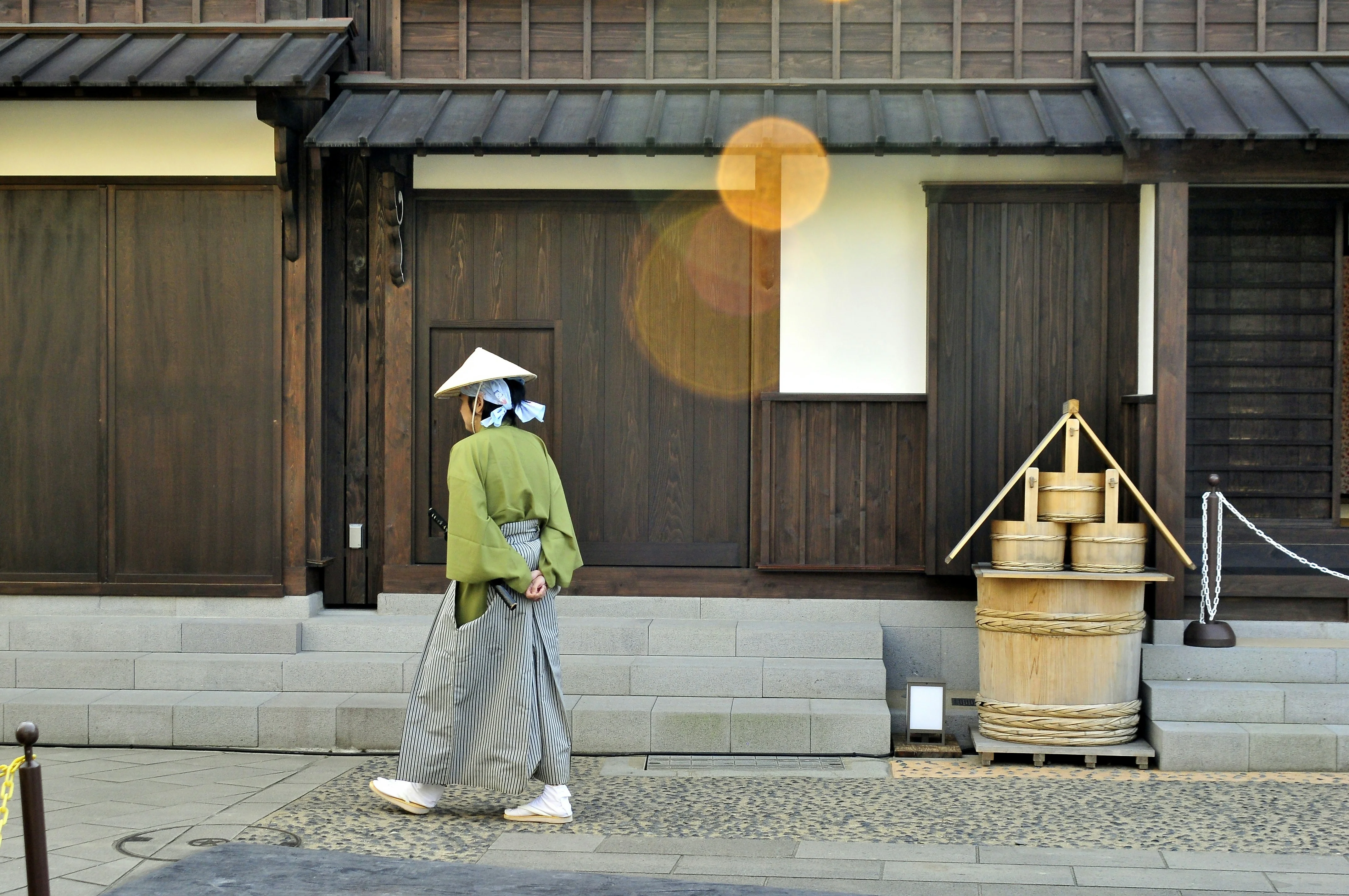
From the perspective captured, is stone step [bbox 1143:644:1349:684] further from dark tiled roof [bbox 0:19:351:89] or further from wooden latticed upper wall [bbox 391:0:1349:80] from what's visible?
dark tiled roof [bbox 0:19:351:89]

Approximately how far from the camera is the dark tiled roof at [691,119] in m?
8.04

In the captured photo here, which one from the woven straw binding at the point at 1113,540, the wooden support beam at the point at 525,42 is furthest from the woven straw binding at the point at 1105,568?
the wooden support beam at the point at 525,42

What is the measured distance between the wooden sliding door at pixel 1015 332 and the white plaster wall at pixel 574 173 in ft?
4.98

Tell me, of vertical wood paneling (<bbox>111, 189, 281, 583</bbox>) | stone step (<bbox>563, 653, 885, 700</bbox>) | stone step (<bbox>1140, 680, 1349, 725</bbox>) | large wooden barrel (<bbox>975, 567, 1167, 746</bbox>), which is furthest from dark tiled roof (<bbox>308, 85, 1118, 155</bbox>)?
stone step (<bbox>1140, 680, 1349, 725</bbox>)

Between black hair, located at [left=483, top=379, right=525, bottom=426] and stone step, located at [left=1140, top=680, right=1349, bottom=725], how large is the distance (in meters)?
3.96

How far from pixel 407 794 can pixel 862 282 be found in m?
4.41

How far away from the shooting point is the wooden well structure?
741cm

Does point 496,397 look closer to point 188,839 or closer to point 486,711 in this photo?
point 486,711

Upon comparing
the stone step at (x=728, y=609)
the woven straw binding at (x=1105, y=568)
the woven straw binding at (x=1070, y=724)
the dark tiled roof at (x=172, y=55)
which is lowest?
the woven straw binding at (x=1070, y=724)

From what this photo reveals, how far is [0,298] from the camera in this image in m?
8.80

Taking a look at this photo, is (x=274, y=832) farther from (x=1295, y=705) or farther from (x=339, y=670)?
(x=1295, y=705)

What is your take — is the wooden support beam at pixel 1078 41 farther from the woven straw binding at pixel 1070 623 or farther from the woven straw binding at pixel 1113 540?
the woven straw binding at pixel 1070 623

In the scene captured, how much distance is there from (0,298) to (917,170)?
20.0ft

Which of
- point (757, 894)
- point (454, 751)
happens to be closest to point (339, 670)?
point (454, 751)
